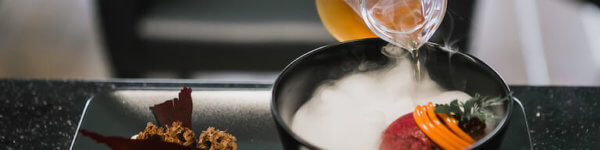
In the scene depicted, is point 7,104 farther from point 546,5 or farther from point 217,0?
point 546,5

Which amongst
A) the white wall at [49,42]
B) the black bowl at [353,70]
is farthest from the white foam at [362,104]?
the white wall at [49,42]

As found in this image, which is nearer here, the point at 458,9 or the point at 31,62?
the point at 458,9

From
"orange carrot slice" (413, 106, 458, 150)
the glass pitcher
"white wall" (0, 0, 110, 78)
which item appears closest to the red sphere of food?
"orange carrot slice" (413, 106, 458, 150)

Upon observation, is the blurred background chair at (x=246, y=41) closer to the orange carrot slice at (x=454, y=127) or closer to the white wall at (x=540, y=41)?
the white wall at (x=540, y=41)

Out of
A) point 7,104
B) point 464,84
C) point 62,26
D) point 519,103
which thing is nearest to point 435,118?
point 464,84

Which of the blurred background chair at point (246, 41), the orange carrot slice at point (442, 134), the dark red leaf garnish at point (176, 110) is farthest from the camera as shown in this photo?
the blurred background chair at point (246, 41)

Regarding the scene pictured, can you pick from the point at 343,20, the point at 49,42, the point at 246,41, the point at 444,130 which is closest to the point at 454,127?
the point at 444,130

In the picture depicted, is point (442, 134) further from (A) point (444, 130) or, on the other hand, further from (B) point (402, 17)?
(B) point (402, 17)
